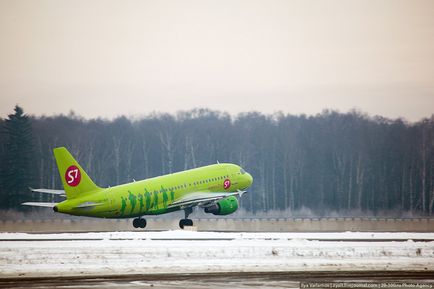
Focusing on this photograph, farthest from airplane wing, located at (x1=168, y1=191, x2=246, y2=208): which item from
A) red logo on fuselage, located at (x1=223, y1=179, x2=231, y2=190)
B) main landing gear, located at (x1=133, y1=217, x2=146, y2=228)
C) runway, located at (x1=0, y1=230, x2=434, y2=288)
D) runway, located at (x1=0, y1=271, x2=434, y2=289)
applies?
runway, located at (x1=0, y1=271, x2=434, y2=289)

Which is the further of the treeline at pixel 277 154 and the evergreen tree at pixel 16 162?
the treeline at pixel 277 154

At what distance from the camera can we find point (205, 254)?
4794 centimetres

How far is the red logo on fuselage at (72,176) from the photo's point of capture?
229 feet

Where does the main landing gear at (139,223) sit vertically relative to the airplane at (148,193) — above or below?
below

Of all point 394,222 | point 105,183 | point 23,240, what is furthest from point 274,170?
point 23,240

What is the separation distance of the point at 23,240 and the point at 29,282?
24.1 meters

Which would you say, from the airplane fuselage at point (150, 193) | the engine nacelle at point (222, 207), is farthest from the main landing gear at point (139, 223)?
the engine nacelle at point (222, 207)

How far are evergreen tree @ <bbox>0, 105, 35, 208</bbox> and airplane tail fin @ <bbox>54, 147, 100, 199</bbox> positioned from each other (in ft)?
113

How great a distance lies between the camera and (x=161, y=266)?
42.7 meters

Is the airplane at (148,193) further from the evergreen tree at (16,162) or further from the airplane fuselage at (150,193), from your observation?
the evergreen tree at (16,162)

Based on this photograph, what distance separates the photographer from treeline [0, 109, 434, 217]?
12475 cm

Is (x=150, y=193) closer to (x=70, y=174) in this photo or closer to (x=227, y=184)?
(x=70, y=174)

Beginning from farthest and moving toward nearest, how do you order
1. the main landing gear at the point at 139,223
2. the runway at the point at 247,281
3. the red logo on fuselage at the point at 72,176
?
the main landing gear at the point at 139,223 < the red logo on fuselage at the point at 72,176 < the runway at the point at 247,281

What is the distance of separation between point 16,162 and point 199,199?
3817cm
